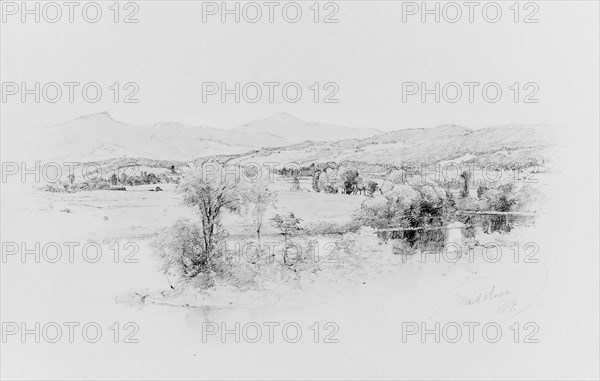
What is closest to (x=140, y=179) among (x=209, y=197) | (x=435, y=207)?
(x=209, y=197)

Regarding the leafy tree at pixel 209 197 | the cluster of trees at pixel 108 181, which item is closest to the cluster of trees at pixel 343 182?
the leafy tree at pixel 209 197

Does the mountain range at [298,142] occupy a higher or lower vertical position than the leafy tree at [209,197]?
higher

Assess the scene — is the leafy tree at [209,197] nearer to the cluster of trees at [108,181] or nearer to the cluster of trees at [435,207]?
the cluster of trees at [108,181]

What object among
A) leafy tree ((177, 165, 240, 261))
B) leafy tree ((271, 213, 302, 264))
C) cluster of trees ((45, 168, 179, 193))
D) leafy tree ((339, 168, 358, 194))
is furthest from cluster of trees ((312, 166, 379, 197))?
cluster of trees ((45, 168, 179, 193))

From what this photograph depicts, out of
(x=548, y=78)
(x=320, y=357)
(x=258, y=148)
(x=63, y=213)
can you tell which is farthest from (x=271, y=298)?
(x=548, y=78)

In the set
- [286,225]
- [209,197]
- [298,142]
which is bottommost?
[286,225]

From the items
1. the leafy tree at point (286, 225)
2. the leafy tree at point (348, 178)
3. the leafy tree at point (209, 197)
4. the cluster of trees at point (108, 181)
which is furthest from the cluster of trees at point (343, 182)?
the cluster of trees at point (108, 181)

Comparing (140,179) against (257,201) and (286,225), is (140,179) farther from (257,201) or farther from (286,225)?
(286,225)

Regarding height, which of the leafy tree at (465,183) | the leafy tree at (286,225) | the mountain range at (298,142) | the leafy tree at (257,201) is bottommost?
the leafy tree at (286,225)

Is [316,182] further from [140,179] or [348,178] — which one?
[140,179]

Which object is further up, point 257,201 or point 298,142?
point 298,142

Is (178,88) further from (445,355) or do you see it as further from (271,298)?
(445,355)
